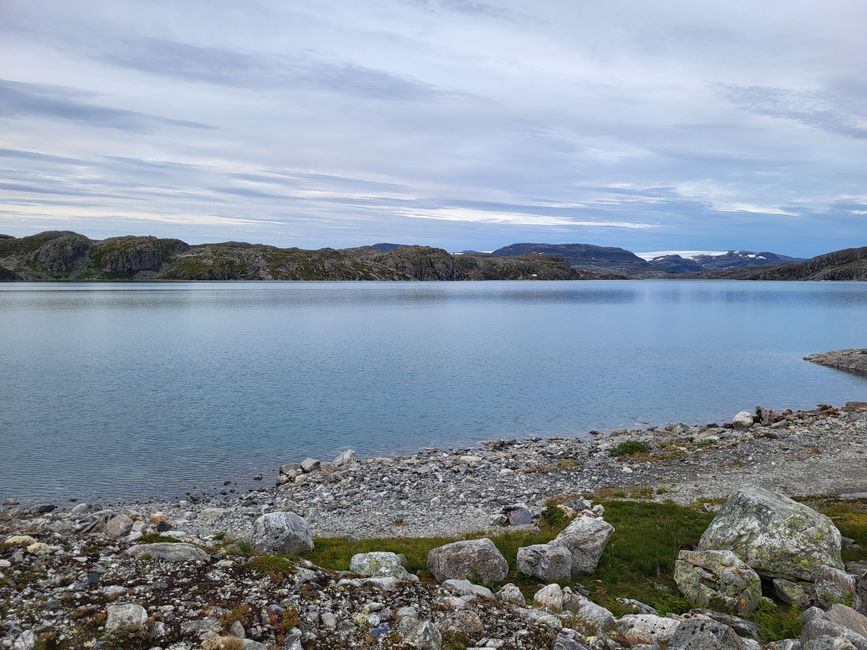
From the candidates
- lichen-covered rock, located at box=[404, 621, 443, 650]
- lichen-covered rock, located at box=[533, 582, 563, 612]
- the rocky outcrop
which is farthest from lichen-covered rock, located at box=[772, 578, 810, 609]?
the rocky outcrop

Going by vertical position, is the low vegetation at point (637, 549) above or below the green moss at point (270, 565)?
below

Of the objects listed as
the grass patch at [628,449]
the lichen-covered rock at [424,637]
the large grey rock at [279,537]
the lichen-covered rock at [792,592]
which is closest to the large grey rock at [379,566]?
the large grey rock at [279,537]

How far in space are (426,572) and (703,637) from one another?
706cm

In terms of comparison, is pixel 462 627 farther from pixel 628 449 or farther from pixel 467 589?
pixel 628 449

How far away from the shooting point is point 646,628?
41.0ft

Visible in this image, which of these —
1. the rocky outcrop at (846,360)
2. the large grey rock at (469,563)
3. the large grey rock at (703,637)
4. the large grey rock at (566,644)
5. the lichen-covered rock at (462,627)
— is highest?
the large grey rock at (703,637)

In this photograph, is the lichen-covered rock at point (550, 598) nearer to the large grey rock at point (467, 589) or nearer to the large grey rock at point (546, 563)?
the large grey rock at point (467, 589)

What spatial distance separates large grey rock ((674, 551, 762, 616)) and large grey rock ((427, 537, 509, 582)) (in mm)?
4516

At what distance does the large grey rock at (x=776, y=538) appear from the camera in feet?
49.9

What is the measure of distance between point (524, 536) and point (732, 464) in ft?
54.9

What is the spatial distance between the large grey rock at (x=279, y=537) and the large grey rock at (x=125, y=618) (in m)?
4.69

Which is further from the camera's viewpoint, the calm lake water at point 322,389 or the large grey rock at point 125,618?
the calm lake water at point 322,389

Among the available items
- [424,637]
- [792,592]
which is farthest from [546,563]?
[792,592]

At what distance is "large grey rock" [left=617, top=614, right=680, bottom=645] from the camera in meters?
12.1
